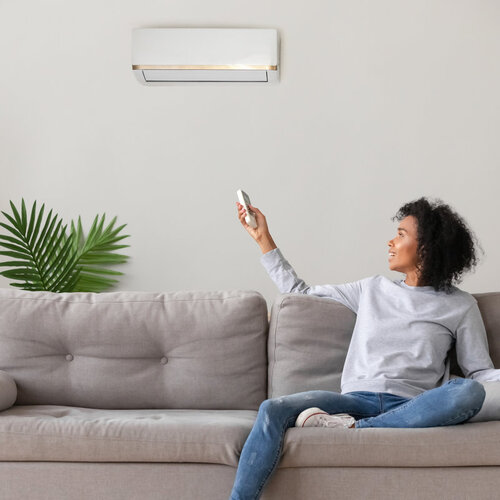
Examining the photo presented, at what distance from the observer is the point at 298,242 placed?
3.45 m

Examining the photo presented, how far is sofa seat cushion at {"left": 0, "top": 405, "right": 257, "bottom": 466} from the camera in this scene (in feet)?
6.30

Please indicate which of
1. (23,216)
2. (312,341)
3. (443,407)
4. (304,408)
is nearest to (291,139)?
(23,216)

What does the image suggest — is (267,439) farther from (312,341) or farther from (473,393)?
(312,341)

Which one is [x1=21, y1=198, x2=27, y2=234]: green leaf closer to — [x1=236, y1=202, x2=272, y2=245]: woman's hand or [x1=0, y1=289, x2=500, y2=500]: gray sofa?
[x1=0, y1=289, x2=500, y2=500]: gray sofa

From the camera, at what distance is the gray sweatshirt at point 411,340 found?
2.23m

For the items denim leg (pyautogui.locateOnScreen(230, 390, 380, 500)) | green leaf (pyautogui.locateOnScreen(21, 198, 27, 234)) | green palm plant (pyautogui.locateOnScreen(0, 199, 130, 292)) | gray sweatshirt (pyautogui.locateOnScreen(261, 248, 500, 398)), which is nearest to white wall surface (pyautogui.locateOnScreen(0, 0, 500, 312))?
green palm plant (pyautogui.locateOnScreen(0, 199, 130, 292))

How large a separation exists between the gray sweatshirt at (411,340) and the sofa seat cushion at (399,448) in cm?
34

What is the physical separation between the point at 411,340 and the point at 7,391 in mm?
1202

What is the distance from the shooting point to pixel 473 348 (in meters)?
2.28

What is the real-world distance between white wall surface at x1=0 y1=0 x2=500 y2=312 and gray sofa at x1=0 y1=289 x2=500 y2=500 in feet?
3.21

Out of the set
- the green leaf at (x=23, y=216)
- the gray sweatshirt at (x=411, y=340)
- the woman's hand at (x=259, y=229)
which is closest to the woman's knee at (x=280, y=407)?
the gray sweatshirt at (x=411, y=340)

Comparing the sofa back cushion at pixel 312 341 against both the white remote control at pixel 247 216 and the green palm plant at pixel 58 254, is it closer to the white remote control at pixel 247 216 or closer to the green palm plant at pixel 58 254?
the white remote control at pixel 247 216

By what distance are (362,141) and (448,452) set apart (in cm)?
190

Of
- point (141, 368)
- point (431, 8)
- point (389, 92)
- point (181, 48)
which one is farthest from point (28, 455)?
point (431, 8)
